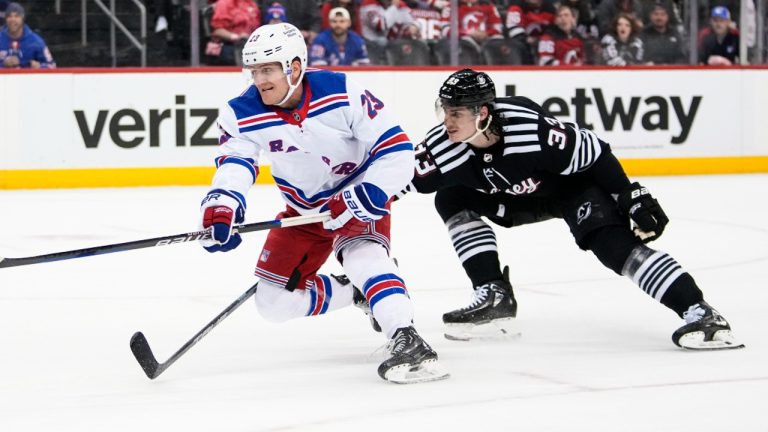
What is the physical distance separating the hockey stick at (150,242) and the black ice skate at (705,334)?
1043 millimetres

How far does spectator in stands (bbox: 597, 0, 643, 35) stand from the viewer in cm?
945

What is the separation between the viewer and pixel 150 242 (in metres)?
3.36

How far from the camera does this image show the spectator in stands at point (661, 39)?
9.47 metres

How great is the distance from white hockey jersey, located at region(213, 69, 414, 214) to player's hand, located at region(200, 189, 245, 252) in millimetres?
61

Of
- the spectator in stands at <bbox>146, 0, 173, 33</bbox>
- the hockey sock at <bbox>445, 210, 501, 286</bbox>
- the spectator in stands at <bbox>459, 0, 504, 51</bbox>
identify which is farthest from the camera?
the spectator in stands at <bbox>459, 0, 504, 51</bbox>

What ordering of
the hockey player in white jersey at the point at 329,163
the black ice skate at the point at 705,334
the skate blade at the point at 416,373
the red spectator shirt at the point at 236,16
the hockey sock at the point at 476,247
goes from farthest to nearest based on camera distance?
1. the red spectator shirt at the point at 236,16
2. the hockey sock at the point at 476,247
3. the black ice skate at the point at 705,334
4. the hockey player in white jersey at the point at 329,163
5. the skate blade at the point at 416,373

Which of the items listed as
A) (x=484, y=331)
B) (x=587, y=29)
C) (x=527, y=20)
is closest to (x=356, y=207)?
(x=484, y=331)

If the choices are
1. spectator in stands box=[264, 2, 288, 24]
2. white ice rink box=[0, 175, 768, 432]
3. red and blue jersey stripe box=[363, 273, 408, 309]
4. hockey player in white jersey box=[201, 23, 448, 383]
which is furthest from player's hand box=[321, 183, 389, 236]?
spectator in stands box=[264, 2, 288, 24]

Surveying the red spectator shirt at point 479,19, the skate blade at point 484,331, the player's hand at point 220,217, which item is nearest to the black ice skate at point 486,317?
the skate blade at point 484,331

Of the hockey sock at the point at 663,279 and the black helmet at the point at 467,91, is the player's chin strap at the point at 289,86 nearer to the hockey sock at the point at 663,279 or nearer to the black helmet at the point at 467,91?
the black helmet at the point at 467,91

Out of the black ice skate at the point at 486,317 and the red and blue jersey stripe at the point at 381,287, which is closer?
the red and blue jersey stripe at the point at 381,287

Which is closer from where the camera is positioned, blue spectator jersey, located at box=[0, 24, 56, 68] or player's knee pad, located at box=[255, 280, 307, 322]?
player's knee pad, located at box=[255, 280, 307, 322]

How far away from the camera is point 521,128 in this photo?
374 centimetres

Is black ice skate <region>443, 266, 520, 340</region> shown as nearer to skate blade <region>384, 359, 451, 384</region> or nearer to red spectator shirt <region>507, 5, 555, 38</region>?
skate blade <region>384, 359, 451, 384</region>
